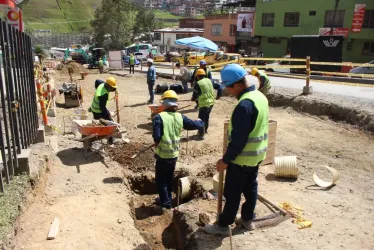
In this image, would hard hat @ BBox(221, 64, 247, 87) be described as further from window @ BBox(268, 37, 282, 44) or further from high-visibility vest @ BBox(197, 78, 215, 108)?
window @ BBox(268, 37, 282, 44)

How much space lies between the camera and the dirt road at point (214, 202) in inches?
163

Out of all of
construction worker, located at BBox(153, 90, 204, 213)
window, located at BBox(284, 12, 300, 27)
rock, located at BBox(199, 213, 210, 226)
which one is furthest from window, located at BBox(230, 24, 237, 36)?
rock, located at BBox(199, 213, 210, 226)

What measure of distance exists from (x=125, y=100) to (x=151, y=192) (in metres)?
8.46

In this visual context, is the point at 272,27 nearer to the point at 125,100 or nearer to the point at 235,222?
the point at 125,100

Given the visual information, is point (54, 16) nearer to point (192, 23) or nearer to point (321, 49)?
point (192, 23)

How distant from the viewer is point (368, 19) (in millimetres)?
30078

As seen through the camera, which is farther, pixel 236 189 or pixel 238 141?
pixel 236 189

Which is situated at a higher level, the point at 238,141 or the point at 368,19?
the point at 368,19

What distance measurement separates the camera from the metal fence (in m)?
4.36

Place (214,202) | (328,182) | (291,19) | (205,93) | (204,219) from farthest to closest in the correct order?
(291,19), (205,93), (328,182), (214,202), (204,219)

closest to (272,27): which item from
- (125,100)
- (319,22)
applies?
(319,22)

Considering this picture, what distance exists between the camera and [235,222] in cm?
439

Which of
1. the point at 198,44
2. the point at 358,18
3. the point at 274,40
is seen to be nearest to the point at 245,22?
the point at 274,40

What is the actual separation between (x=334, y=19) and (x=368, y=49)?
4494 millimetres
